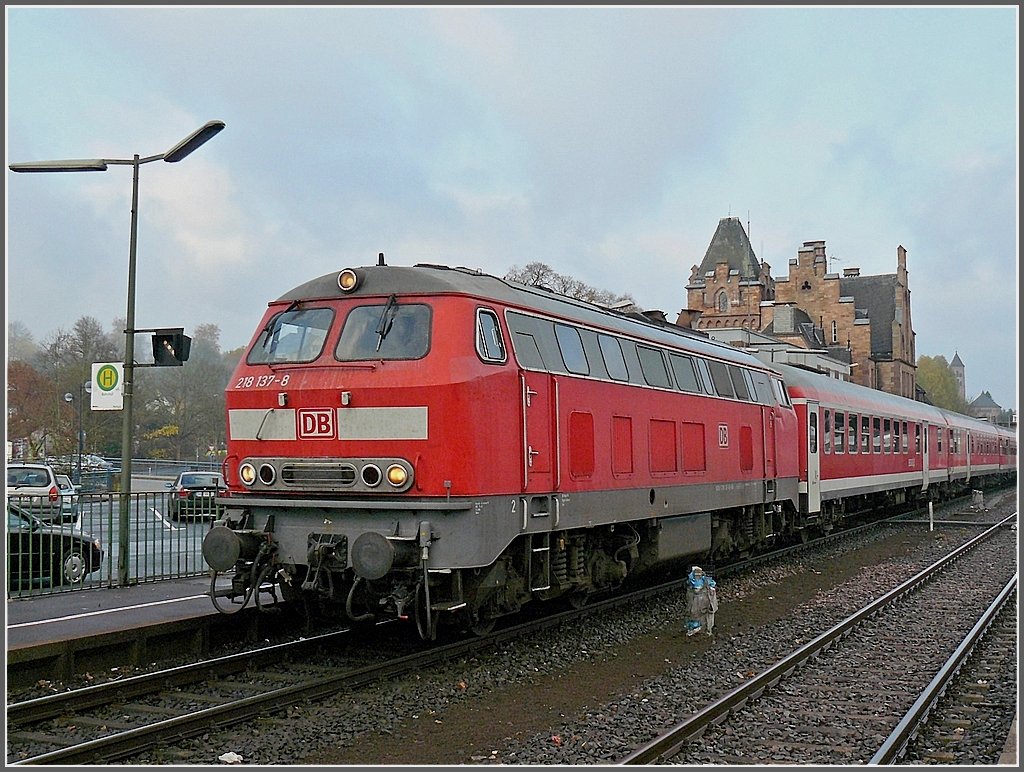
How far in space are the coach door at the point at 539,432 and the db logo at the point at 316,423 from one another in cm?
193

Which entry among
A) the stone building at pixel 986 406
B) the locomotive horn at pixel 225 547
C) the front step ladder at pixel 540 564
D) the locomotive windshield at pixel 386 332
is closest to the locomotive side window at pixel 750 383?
the front step ladder at pixel 540 564

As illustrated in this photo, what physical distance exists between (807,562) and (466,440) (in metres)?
11.9

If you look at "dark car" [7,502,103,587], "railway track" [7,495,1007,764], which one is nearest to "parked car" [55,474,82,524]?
"dark car" [7,502,103,587]

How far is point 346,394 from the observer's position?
9.25 metres

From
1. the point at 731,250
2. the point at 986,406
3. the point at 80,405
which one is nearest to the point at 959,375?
the point at 986,406

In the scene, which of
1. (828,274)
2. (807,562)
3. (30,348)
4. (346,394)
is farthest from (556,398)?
(828,274)

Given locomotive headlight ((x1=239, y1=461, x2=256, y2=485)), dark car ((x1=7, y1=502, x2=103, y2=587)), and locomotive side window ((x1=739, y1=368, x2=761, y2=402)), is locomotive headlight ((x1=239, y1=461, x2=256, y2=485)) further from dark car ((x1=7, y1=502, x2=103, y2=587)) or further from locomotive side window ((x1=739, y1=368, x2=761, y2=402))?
locomotive side window ((x1=739, y1=368, x2=761, y2=402))

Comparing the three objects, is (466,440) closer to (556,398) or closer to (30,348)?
(556,398)

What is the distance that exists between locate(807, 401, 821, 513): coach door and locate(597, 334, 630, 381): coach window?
9.49m

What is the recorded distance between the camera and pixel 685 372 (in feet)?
46.3

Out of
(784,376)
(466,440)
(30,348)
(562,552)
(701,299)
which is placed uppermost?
(701,299)

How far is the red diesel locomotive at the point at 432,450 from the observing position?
8.94 meters

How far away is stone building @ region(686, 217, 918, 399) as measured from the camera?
2990 inches

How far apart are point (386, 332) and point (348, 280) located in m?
0.86
